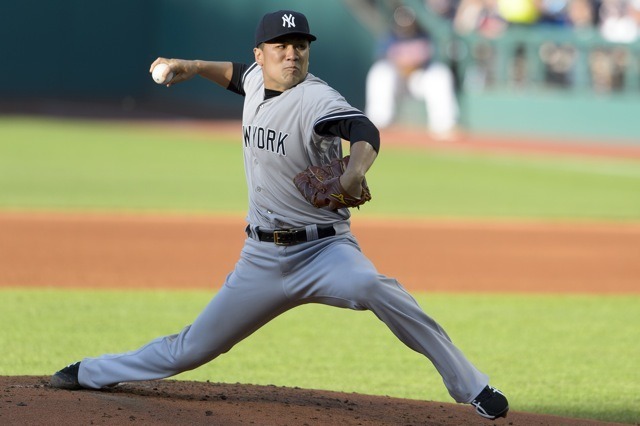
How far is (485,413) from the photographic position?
463cm

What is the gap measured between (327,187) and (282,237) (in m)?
0.46

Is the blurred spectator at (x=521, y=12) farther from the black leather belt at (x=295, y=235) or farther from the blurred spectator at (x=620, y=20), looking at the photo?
the black leather belt at (x=295, y=235)

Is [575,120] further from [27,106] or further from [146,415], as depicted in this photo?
[146,415]

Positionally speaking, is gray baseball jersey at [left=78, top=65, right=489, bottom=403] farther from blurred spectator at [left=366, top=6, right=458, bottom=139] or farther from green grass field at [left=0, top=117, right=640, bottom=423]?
blurred spectator at [left=366, top=6, right=458, bottom=139]

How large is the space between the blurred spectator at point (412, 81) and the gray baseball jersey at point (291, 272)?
60.3 feet

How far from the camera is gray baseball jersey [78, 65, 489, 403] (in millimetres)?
4602

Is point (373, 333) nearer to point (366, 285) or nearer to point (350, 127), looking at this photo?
point (366, 285)

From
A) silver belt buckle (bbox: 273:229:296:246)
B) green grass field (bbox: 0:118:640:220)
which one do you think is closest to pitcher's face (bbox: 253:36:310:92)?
silver belt buckle (bbox: 273:229:296:246)

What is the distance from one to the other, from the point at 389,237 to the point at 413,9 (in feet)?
43.6

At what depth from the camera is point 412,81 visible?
24062 mm

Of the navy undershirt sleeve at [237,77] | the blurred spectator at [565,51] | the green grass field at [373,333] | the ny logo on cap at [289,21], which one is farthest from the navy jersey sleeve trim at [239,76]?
the blurred spectator at [565,51]

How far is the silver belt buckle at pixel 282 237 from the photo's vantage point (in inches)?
187

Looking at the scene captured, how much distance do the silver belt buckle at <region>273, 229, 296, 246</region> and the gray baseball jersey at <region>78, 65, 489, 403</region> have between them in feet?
0.07

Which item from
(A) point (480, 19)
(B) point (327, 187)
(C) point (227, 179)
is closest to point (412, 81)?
(A) point (480, 19)
